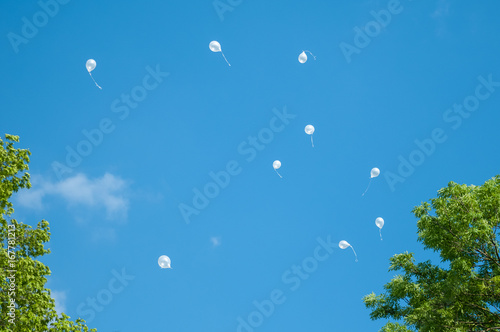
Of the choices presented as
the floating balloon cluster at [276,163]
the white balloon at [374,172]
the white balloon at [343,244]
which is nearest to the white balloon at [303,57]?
the floating balloon cluster at [276,163]

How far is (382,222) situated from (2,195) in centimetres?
1435

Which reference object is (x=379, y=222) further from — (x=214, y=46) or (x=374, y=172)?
(x=214, y=46)

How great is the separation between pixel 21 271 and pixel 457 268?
37.6ft

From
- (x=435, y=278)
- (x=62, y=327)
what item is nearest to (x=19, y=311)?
(x=62, y=327)

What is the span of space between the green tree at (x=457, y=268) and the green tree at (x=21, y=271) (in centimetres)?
945

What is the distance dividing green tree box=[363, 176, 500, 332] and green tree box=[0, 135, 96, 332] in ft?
31.0

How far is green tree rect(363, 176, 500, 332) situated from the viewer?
39.8 ft

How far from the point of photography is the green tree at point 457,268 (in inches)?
477

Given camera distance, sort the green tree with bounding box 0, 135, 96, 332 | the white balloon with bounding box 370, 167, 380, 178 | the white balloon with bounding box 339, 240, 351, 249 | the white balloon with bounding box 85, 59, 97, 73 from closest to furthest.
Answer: the green tree with bounding box 0, 135, 96, 332
the white balloon with bounding box 85, 59, 97, 73
the white balloon with bounding box 339, 240, 351, 249
the white balloon with bounding box 370, 167, 380, 178

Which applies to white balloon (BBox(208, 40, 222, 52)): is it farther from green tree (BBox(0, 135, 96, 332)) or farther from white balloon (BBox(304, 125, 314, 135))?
green tree (BBox(0, 135, 96, 332))

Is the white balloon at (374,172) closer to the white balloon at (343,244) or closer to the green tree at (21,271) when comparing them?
the white balloon at (343,244)

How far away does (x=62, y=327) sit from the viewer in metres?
10.9

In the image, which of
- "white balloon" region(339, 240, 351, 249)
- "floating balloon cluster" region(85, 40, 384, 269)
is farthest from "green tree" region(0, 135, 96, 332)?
"white balloon" region(339, 240, 351, 249)

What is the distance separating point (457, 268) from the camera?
1209 centimetres
